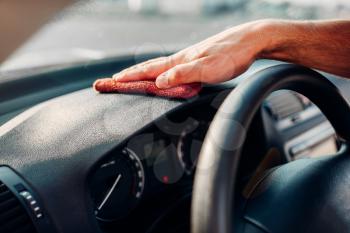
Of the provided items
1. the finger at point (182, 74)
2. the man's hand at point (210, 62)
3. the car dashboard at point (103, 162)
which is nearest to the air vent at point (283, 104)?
the car dashboard at point (103, 162)

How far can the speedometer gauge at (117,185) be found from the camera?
1.24m

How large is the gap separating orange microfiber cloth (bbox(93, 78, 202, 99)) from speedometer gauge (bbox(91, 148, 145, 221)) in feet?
0.52

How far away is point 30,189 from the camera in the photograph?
105cm

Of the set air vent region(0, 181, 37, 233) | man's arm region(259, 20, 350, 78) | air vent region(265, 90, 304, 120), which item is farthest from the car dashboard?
air vent region(265, 90, 304, 120)

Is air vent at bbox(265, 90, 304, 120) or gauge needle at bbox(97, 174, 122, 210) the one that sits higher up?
gauge needle at bbox(97, 174, 122, 210)

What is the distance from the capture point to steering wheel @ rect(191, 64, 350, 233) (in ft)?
2.62

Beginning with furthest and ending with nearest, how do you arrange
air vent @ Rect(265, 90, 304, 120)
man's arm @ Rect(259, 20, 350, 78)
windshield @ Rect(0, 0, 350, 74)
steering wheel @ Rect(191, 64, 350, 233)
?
1. air vent @ Rect(265, 90, 304, 120)
2. windshield @ Rect(0, 0, 350, 74)
3. man's arm @ Rect(259, 20, 350, 78)
4. steering wheel @ Rect(191, 64, 350, 233)

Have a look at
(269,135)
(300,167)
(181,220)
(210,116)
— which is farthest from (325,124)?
(300,167)

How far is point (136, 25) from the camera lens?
151 inches

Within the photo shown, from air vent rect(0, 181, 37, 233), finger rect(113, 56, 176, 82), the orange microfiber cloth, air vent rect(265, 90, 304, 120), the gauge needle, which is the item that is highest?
finger rect(113, 56, 176, 82)

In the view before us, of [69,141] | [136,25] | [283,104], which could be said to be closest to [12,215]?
[69,141]

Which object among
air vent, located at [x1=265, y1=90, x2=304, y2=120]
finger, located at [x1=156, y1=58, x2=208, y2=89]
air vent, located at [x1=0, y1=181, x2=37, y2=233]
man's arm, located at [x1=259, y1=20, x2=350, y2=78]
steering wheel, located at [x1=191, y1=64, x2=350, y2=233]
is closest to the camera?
steering wheel, located at [x1=191, y1=64, x2=350, y2=233]

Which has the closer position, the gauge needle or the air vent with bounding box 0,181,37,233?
the air vent with bounding box 0,181,37,233

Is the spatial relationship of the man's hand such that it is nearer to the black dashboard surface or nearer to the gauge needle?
the black dashboard surface
